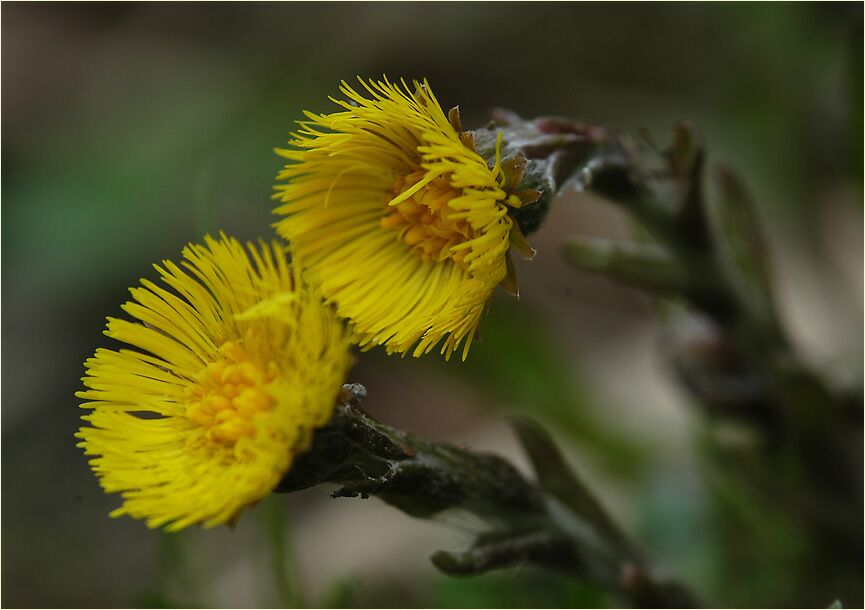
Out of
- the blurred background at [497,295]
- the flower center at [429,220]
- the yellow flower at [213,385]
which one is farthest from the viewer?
the blurred background at [497,295]

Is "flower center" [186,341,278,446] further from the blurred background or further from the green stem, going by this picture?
the blurred background

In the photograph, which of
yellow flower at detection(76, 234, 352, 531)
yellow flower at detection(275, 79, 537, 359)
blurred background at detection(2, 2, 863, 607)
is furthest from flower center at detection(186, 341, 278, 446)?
blurred background at detection(2, 2, 863, 607)

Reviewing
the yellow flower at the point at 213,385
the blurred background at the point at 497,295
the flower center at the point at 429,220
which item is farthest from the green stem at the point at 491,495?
the blurred background at the point at 497,295

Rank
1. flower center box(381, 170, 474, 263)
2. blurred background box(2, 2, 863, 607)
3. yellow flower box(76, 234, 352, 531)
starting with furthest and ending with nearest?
1. blurred background box(2, 2, 863, 607)
2. flower center box(381, 170, 474, 263)
3. yellow flower box(76, 234, 352, 531)

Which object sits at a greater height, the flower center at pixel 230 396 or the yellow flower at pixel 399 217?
the yellow flower at pixel 399 217

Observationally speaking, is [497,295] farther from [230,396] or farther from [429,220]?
[230,396]

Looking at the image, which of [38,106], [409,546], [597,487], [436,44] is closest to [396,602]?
[409,546]

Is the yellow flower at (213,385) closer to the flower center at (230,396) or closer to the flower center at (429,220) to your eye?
the flower center at (230,396)

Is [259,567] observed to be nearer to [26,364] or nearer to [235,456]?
[26,364]
